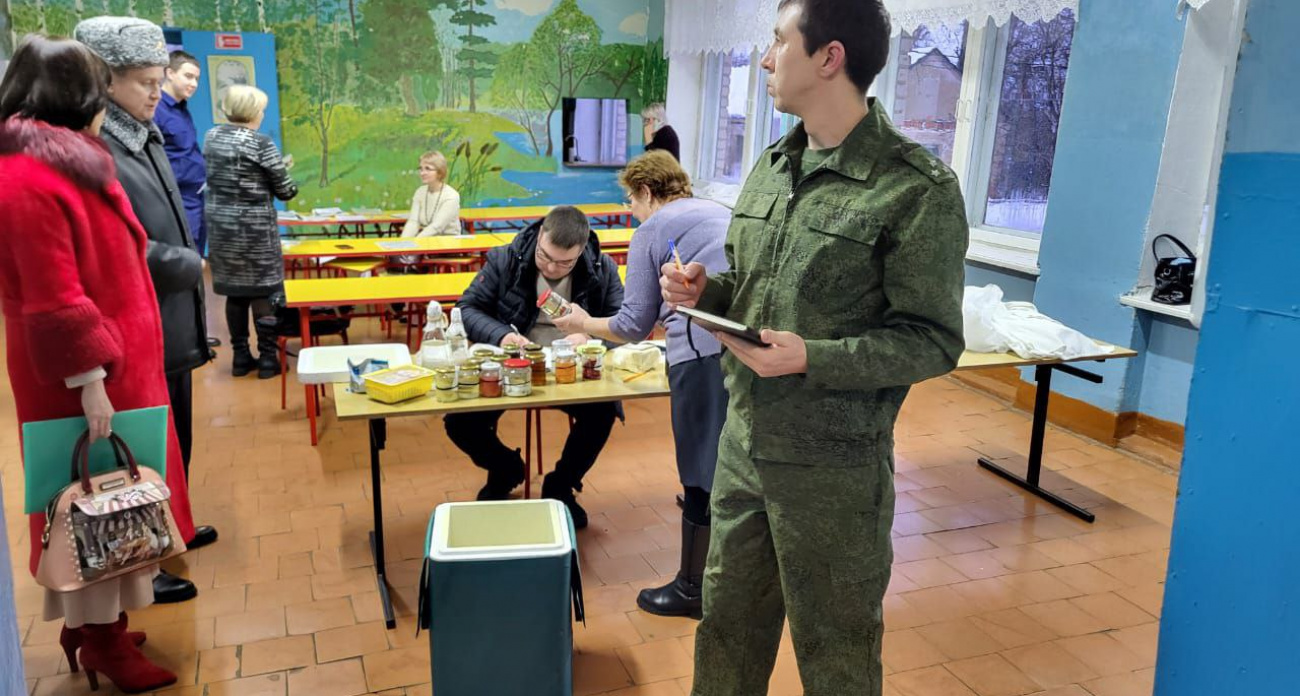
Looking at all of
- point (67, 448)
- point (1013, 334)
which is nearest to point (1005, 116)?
point (1013, 334)

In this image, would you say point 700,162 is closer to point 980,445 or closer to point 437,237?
point 437,237

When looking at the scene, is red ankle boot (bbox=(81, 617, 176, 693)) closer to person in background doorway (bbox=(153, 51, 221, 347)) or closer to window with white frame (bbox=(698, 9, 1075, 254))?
person in background doorway (bbox=(153, 51, 221, 347))

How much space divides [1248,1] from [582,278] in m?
2.58

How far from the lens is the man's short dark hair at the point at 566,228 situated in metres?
3.47

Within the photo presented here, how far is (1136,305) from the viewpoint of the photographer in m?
4.75

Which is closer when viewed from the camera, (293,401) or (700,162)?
(293,401)

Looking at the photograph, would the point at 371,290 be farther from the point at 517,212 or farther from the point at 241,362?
the point at 517,212

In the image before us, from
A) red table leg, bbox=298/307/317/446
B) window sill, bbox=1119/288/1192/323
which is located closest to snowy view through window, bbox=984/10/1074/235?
window sill, bbox=1119/288/1192/323

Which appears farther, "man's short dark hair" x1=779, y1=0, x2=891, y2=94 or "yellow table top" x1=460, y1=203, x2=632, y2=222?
Answer: "yellow table top" x1=460, y1=203, x2=632, y2=222

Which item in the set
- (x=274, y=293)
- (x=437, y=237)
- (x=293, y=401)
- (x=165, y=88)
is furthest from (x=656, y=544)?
(x=165, y=88)

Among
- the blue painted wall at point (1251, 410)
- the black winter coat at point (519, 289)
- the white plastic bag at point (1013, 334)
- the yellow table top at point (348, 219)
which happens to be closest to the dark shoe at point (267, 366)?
the yellow table top at point (348, 219)

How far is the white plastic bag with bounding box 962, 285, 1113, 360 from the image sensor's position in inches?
159

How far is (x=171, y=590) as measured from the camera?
10.3 ft

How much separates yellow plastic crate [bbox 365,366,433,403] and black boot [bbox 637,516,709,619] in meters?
0.98
